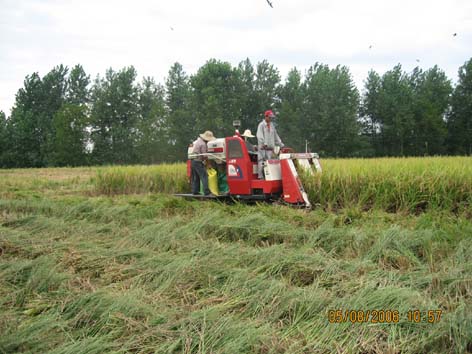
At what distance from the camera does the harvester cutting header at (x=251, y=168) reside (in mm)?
6949

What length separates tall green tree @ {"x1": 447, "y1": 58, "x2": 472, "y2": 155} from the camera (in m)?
36.5

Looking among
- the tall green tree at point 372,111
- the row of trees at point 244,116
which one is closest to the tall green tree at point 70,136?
the row of trees at point 244,116

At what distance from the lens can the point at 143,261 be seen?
3922 mm

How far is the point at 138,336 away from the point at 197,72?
41.7 m

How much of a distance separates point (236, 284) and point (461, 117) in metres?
41.8

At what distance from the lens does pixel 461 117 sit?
3816cm

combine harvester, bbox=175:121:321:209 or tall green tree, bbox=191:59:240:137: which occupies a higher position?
tall green tree, bbox=191:59:240:137

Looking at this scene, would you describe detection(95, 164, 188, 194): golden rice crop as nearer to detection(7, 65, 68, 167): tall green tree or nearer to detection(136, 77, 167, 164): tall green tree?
detection(136, 77, 167, 164): tall green tree

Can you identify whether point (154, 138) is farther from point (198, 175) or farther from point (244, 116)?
point (198, 175)

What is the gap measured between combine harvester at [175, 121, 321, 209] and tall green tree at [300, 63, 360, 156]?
27.5m
